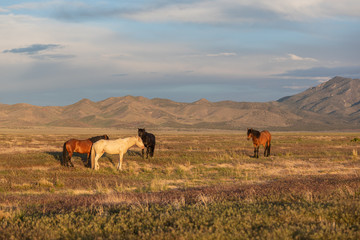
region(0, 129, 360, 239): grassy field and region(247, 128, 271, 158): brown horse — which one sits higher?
region(247, 128, 271, 158): brown horse

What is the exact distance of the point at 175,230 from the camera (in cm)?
700

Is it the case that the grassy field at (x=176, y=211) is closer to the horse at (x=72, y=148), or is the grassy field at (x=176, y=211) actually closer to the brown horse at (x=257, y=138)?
the horse at (x=72, y=148)

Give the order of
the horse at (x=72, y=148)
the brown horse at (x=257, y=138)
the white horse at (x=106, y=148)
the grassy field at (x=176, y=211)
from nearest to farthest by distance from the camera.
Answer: the grassy field at (x=176, y=211), the white horse at (x=106, y=148), the horse at (x=72, y=148), the brown horse at (x=257, y=138)

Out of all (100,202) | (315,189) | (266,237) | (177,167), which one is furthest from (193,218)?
(177,167)

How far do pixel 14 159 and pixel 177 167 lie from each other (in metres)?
10.7

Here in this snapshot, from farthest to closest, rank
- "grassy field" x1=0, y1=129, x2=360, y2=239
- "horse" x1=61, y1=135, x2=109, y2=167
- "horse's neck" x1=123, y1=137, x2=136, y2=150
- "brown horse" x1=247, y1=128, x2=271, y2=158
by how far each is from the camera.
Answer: "brown horse" x1=247, y1=128, x2=271, y2=158 → "horse's neck" x1=123, y1=137, x2=136, y2=150 → "horse" x1=61, y1=135, x2=109, y2=167 → "grassy field" x1=0, y1=129, x2=360, y2=239

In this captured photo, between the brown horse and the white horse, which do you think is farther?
the brown horse

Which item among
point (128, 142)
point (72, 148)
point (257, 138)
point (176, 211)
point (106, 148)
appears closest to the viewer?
point (176, 211)

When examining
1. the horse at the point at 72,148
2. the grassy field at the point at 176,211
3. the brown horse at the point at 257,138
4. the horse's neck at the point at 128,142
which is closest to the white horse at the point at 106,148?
the horse's neck at the point at 128,142

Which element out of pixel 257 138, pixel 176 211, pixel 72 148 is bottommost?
pixel 176 211

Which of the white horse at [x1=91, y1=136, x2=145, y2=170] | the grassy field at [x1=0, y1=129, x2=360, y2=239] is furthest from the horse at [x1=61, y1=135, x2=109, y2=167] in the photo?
the grassy field at [x1=0, y1=129, x2=360, y2=239]

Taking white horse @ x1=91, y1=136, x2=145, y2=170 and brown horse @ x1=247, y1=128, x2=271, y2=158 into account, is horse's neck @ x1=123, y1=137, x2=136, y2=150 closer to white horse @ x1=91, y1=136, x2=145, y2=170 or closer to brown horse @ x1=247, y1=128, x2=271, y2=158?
white horse @ x1=91, y1=136, x2=145, y2=170

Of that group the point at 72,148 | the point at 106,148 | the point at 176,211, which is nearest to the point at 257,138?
the point at 106,148

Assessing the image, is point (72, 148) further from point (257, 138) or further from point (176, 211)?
point (176, 211)
